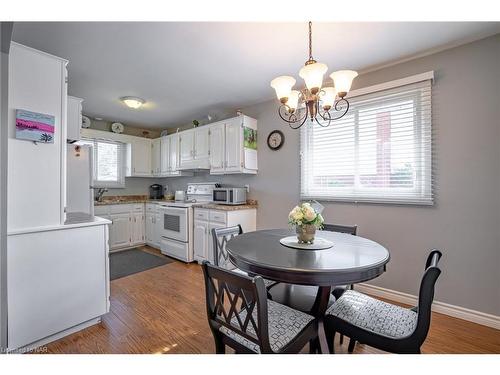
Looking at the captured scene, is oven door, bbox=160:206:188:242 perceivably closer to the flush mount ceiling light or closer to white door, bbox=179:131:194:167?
white door, bbox=179:131:194:167

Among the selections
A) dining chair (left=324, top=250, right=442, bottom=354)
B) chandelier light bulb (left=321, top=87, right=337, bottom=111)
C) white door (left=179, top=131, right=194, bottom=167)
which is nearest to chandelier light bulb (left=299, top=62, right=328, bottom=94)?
chandelier light bulb (left=321, top=87, right=337, bottom=111)

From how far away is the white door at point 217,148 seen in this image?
11.6 ft

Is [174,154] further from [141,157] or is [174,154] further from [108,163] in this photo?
[108,163]

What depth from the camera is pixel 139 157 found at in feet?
15.5

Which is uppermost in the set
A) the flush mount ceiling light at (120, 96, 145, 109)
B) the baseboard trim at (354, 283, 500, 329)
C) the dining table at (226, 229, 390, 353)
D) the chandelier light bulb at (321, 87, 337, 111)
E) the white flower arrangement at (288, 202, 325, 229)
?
the flush mount ceiling light at (120, 96, 145, 109)

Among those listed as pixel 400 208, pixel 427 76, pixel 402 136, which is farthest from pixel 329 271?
pixel 427 76

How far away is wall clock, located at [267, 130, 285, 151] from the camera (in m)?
3.21

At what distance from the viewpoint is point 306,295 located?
1.60m

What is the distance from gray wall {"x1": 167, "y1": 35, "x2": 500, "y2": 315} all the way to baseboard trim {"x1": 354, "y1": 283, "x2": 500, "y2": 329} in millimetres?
45

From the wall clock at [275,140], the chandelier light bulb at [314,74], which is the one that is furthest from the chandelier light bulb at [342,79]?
the wall clock at [275,140]

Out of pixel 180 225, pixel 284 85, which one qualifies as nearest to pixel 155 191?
Result: pixel 180 225
